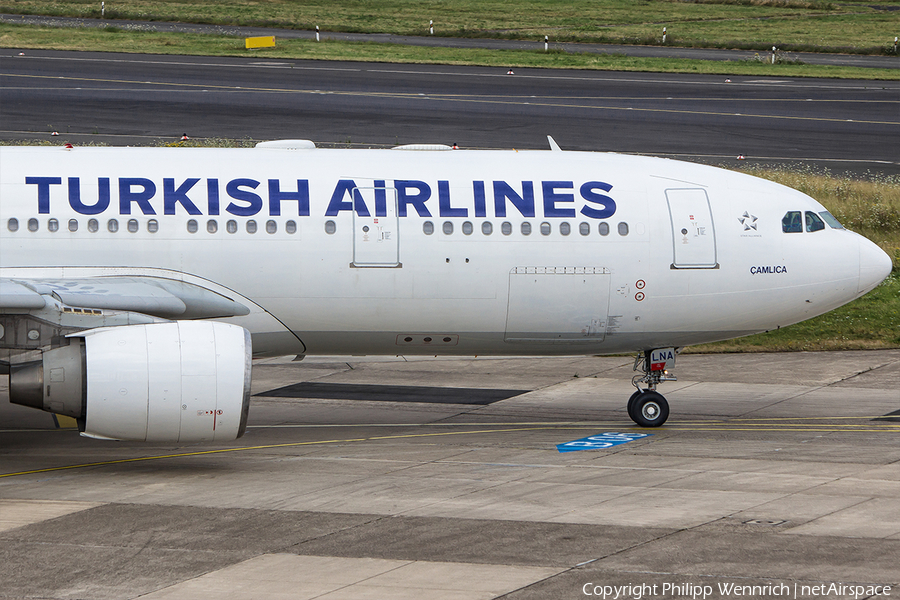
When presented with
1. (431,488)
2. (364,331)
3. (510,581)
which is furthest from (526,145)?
(510,581)

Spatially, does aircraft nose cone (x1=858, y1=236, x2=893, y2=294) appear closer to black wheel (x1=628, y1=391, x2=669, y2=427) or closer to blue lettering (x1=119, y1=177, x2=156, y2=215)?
black wheel (x1=628, y1=391, x2=669, y2=427)

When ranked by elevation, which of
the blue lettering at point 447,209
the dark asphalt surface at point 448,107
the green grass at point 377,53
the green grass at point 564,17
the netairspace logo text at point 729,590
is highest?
the green grass at point 564,17

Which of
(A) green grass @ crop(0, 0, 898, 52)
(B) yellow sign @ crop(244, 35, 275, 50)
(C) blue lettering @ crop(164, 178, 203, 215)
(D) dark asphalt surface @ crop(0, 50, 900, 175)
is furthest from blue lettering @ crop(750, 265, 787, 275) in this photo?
(A) green grass @ crop(0, 0, 898, 52)

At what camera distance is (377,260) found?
65.5 ft

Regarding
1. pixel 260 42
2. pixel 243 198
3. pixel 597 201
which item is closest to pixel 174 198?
pixel 243 198

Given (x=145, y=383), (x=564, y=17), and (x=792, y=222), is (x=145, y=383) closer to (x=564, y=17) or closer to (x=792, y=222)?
(x=792, y=222)

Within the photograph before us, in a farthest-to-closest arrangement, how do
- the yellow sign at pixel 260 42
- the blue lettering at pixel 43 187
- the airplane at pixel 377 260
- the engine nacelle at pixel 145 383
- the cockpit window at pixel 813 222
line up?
1. the yellow sign at pixel 260 42
2. the cockpit window at pixel 813 222
3. the blue lettering at pixel 43 187
4. the airplane at pixel 377 260
5. the engine nacelle at pixel 145 383

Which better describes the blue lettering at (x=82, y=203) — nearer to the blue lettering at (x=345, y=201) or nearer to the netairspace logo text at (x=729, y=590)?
the blue lettering at (x=345, y=201)

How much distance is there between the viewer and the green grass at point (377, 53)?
61188 millimetres

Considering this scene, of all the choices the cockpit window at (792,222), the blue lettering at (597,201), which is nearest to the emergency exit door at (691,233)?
the blue lettering at (597,201)

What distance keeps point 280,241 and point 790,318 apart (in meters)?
9.33

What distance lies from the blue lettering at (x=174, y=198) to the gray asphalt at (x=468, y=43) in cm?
5085

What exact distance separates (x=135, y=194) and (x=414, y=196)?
459cm

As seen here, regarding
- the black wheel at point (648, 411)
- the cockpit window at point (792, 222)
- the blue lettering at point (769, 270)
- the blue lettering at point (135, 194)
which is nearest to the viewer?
the blue lettering at point (135, 194)
